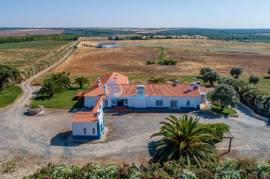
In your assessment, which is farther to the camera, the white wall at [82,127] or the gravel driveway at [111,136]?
the white wall at [82,127]

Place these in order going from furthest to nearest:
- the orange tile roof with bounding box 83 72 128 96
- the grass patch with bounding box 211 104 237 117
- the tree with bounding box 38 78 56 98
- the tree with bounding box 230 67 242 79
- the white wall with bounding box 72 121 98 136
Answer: the tree with bounding box 230 67 242 79 < the tree with bounding box 38 78 56 98 < the orange tile roof with bounding box 83 72 128 96 < the grass patch with bounding box 211 104 237 117 < the white wall with bounding box 72 121 98 136

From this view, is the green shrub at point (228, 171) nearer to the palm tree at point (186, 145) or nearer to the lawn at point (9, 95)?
the palm tree at point (186, 145)

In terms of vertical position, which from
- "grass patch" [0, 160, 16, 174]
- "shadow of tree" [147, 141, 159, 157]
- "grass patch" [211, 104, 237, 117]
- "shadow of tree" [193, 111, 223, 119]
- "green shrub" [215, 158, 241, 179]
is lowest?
"grass patch" [0, 160, 16, 174]

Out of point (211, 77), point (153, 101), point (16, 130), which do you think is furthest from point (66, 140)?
point (211, 77)

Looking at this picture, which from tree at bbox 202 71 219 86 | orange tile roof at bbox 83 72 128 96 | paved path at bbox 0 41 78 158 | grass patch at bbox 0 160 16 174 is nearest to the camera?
grass patch at bbox 0 160 16 174

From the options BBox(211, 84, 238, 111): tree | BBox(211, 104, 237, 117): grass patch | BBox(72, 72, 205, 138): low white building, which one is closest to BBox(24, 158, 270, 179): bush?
BBox(211, 84, 238, 111): tree

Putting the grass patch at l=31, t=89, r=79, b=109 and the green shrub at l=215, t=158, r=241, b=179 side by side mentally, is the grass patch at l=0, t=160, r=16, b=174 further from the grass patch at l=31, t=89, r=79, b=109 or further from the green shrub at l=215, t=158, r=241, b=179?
the green shrub at l=215, t=158, r=241, b=179

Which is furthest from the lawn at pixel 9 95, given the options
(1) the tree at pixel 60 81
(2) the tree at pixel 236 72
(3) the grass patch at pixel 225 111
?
(2) the tree at pixel 236 72
